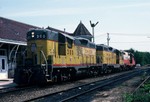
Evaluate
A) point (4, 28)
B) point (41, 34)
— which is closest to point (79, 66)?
point (41, 34)

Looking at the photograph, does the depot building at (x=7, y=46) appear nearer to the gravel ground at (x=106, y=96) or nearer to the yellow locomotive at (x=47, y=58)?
the yellow locomotive at (x=47, y=58)

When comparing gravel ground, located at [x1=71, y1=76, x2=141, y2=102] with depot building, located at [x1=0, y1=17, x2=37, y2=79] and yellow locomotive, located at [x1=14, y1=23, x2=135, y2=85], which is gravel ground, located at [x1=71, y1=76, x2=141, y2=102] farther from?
depot building, located at [x1=0, y1=17, x2=37, y2=79]

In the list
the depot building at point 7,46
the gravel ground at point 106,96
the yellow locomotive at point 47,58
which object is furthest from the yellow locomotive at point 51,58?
the depot building at point 7,46

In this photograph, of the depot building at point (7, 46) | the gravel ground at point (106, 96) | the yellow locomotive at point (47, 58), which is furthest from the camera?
the depot building at point (7, 46)

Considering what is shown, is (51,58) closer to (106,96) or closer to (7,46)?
(106,96)

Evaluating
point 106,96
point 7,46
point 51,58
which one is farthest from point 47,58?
point 7,46

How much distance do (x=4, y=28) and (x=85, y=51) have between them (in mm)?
10504

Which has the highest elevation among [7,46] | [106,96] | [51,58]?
[7,46]

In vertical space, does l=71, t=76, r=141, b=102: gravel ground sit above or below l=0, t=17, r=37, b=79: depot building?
below

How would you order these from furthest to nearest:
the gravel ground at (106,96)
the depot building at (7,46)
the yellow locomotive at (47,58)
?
the depot building at (7,46) → the yellow locomotive at (47,58) → the gravel ground at (106,96)

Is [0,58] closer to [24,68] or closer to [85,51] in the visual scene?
[85,51]

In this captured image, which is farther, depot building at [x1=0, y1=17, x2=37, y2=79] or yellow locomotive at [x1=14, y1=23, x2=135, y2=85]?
depot building at [x1=0, y1=17, x2=37, y2=79]

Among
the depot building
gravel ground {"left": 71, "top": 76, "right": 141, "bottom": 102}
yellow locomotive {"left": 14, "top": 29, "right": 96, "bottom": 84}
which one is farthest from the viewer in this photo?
the depot building

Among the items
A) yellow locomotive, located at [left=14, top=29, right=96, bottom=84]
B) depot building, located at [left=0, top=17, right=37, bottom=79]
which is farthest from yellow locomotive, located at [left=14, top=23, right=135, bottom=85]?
depot building, located at [left=0, top=17, right=37, bottom=79]
